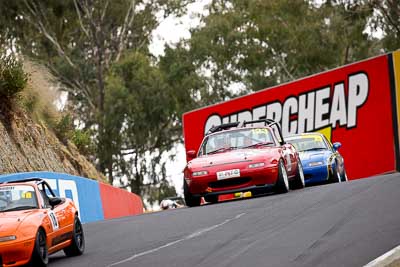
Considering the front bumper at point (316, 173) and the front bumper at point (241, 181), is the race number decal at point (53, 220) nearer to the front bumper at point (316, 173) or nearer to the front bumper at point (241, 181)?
the front bumper at point (241, 181)

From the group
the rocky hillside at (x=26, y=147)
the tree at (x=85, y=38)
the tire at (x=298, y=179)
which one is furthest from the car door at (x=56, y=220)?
the tree at (x=85, y=38)

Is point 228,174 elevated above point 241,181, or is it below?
above

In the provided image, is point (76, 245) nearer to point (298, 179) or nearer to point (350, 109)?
point (298, 179)

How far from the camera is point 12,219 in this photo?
11.1 meters

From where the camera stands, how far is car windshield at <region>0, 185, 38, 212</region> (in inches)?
466

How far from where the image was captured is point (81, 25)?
182ft

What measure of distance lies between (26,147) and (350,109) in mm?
12244

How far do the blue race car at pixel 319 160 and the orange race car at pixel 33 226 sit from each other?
1074cm

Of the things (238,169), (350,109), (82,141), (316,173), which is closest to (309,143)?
(316,173)

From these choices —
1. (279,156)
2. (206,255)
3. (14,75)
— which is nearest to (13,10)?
(14,75)

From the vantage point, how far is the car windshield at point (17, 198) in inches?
466

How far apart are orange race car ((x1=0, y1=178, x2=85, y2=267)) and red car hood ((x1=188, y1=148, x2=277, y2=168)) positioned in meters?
5.96

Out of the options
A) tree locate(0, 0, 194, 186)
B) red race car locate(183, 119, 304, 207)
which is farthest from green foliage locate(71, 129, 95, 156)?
tree locate(0, 0, 194, 186)

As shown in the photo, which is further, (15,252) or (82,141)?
(82,141)
